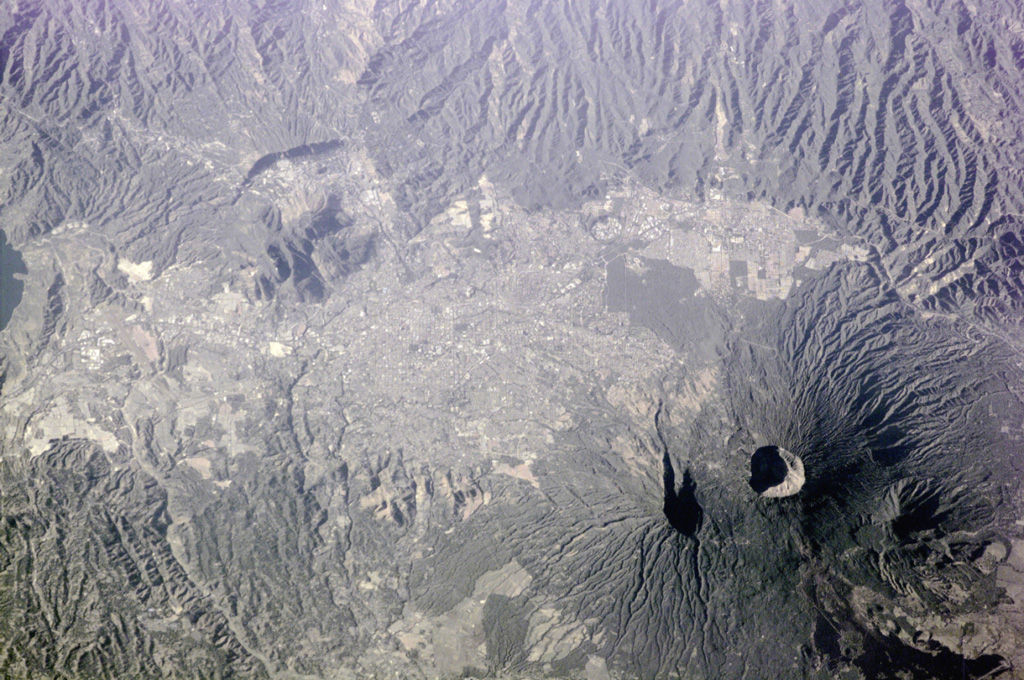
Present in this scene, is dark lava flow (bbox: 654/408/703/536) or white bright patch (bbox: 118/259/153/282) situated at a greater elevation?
white bright patch (bbox: 118/259/153/282)

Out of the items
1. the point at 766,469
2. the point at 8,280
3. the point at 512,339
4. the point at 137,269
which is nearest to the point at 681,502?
the point at 766,469

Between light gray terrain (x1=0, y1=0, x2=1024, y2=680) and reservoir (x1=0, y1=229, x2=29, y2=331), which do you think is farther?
reservoir (x1=0, y1=229, x2=29, y2=331)

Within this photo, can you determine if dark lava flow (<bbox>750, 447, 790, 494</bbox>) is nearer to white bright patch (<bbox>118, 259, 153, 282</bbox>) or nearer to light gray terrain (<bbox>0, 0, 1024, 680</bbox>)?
light gray terrain (<bbox>0, 0, 1024, 680</bbox>)

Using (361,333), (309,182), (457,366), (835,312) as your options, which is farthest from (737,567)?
(309,182)

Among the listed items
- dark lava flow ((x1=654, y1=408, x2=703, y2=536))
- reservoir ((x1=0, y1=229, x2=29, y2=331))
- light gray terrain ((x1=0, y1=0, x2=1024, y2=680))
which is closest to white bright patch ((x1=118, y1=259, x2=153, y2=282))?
light gray terrain ((x1=0, y1=0, x2=1024, y2=680))

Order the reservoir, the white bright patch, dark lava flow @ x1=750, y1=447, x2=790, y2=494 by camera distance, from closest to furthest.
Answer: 1. dark lava flow @ x1=750, y1=447, x2=790, y2=494
2. the reservoir
3. the white bright patch

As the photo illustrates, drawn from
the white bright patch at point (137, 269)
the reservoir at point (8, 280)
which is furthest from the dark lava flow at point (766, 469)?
the reservoir at point (8, 280)

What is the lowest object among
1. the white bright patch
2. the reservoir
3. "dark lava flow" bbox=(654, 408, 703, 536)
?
"dark lava flow" bbox=(654, 408, 703, 536)

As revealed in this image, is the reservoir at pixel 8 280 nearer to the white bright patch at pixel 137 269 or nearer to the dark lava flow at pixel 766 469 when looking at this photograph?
the white bright patch at pixel 137 269
